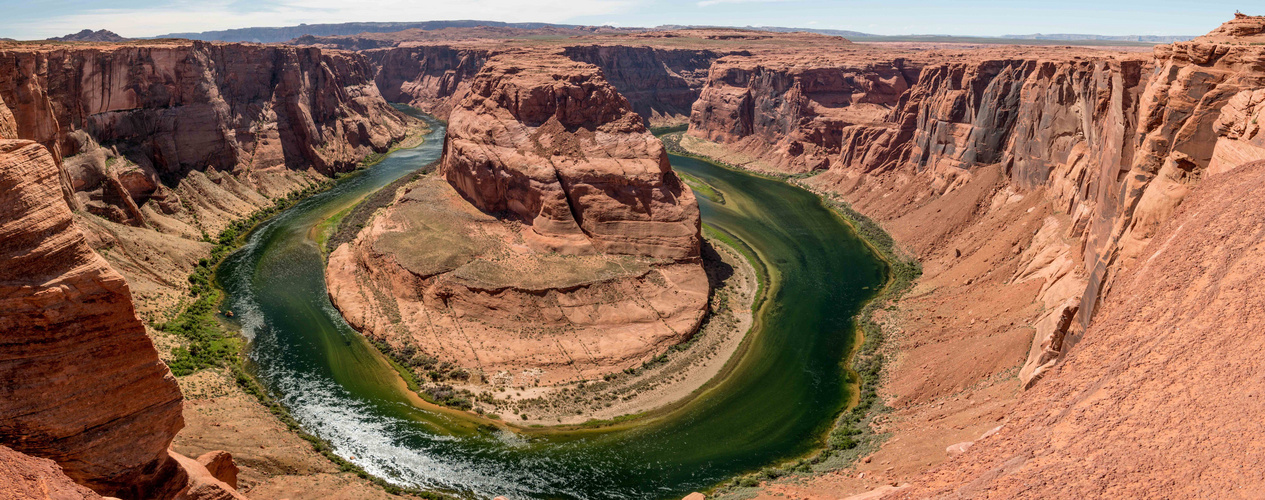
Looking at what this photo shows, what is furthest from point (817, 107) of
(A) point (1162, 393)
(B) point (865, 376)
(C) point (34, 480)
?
(C) point (34, 480)

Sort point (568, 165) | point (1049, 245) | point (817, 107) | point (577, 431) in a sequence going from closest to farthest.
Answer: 1. point (577, 431)
2. point (1049, 245)
3. point (568, 165)
4. point (817, 107)

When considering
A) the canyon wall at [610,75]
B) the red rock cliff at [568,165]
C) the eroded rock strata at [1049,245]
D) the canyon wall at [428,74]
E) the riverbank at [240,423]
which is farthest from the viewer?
the canyon wall at [428,74]

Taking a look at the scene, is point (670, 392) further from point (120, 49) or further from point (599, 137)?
point (120, 49)

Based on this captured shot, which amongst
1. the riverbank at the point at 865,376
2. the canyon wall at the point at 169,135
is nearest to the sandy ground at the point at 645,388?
the riverbank at the point at 865,376

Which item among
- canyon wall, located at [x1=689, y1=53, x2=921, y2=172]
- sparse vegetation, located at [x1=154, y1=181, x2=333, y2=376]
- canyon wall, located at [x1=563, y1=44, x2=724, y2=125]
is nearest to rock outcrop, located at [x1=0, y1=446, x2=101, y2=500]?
sparse vegetation, located at [x1=154, y1=181, x2=333, y2=376]

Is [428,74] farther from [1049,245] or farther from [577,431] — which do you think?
[1049,245]

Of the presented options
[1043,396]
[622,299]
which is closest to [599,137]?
[622,299]

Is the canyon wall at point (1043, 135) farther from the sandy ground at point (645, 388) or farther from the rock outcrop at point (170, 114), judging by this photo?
the rock outcrop at point (170, 114)
